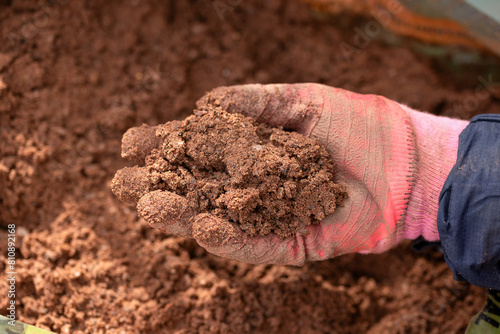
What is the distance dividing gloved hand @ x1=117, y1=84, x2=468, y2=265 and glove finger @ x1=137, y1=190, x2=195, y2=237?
27cm

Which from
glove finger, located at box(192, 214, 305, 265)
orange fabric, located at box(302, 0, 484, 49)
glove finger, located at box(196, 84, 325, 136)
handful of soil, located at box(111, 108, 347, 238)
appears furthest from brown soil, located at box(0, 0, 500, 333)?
glove finger, located at box(196, 84, 325, 136)

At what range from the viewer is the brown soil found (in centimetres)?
171

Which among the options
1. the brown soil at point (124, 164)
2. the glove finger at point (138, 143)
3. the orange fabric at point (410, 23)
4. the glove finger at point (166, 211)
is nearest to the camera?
the glove finger at point (166, 211)

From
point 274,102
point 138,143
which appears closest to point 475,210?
point 274,102

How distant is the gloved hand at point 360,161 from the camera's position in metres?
1.52

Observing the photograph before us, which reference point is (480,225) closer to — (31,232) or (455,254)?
(455,254)

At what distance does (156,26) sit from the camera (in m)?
2.20

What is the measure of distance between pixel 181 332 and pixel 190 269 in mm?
268

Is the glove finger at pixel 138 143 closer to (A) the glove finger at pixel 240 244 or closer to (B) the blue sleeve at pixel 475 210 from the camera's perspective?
(A) the glove finger at pixel 240 244

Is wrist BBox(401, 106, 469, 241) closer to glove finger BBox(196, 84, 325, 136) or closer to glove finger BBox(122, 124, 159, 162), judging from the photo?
glove finger BBox(196, 84, 325, 136)

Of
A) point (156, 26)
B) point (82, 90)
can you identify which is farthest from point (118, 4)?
point (82, 90)

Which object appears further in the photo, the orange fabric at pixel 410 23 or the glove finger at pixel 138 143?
the orange fabric at pixel 410 23

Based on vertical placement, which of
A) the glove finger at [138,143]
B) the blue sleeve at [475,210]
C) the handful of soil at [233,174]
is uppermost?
the glove finger at [138,143]

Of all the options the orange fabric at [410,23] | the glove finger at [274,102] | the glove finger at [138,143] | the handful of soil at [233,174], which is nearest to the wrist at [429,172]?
Answer: the handful of soil at [233,174]
